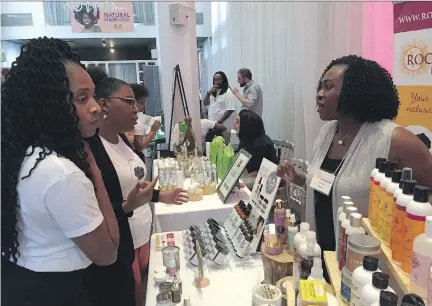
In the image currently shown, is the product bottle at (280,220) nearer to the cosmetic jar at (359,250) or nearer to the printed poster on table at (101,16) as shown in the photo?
the cosmetic jar at (359,250)

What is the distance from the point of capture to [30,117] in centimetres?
90

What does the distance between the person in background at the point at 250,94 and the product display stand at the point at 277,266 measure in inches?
128

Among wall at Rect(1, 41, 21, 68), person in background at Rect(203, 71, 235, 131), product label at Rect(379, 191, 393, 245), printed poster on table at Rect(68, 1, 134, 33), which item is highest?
printed poster on table at Rect(68, 1, 134, 33)

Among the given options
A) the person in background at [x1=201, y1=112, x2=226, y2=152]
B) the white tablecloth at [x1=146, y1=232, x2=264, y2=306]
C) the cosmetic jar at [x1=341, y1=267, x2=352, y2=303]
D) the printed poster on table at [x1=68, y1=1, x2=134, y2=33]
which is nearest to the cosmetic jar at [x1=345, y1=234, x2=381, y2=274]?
the cosmetic jar at [x1=341, y1=267, x2=352, y2=303]

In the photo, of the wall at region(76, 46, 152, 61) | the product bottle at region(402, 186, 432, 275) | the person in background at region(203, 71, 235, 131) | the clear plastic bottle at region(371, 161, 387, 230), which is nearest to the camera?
the product bottle at region(402, 186, 432, 275)

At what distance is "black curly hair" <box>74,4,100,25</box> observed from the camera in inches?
198

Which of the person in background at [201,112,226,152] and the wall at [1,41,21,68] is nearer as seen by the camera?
the wall at [1,41,21,68]

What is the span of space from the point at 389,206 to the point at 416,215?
17cm

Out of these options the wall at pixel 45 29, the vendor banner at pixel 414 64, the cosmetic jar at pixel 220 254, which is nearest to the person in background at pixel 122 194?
the cosmetic jar at pixel 220 254

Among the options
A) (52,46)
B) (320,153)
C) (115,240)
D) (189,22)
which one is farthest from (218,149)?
(189,22)

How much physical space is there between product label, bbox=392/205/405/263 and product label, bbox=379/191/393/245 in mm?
66

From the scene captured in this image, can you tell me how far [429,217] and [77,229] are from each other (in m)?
0.79

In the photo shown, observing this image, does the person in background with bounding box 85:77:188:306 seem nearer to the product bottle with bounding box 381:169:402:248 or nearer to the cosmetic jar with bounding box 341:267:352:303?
the cosmetic jar with bounding box 341:267:352:303

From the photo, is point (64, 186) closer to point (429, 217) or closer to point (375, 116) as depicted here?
point (429, 217)
